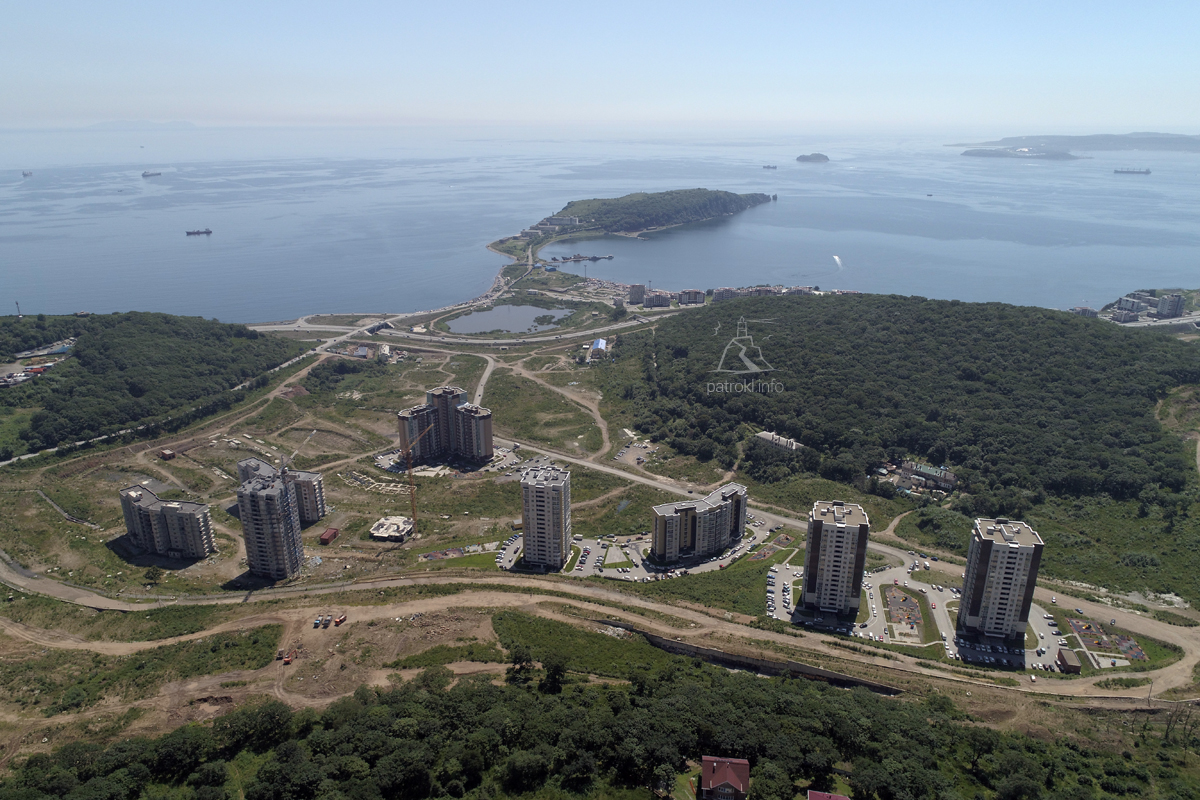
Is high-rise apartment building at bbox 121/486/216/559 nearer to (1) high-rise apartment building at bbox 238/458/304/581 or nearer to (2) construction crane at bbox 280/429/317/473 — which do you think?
(1) high-rise apartment building at bbox 238/458/304/581

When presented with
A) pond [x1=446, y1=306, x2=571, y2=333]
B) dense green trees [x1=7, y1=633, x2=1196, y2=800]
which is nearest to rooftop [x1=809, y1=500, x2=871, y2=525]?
dense green trees [x1=7, y1=633, x2=1196, y2=800]

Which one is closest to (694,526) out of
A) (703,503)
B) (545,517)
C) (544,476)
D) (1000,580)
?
(703,503)

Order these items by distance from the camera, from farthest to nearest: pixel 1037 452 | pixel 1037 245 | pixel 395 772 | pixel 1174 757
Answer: pixel 1037 245 → pixel 1037 452 → pixel 1174 757 → pixel 395 772

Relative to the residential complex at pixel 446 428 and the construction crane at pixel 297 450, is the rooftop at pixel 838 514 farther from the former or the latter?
the construction crane at pixel 297 450

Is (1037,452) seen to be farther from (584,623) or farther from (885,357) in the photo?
(584,623)

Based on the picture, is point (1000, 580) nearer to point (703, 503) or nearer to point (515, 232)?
point (703, 503)

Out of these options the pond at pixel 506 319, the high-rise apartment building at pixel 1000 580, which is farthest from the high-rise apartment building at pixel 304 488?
the pond at pixel 506 319

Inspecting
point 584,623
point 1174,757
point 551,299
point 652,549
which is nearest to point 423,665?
point 584,623
